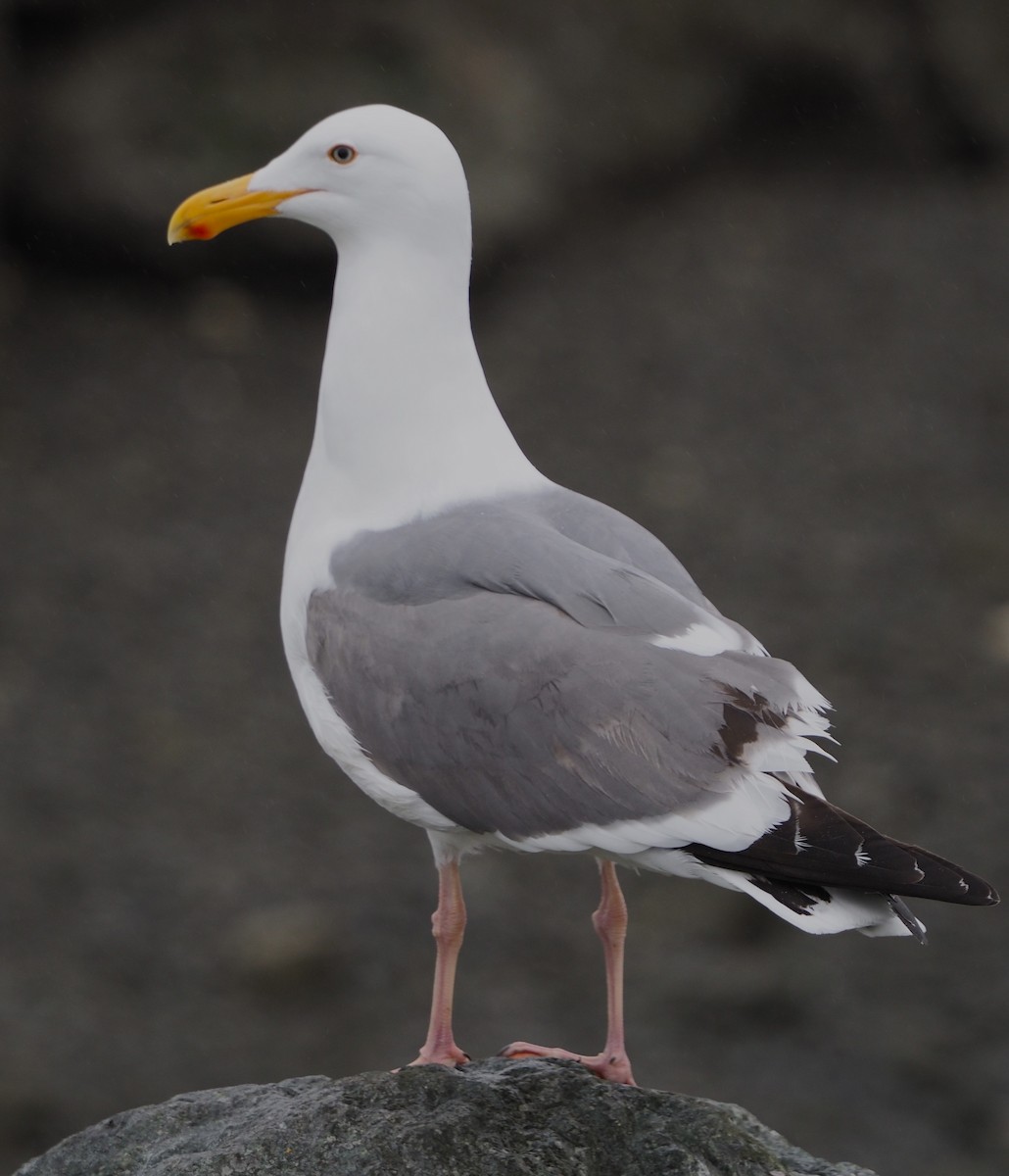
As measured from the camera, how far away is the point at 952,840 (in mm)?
6242

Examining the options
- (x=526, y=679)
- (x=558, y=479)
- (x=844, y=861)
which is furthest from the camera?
(x=558, y=479)

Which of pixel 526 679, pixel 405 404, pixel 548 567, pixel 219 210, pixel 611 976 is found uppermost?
pixel 219 210

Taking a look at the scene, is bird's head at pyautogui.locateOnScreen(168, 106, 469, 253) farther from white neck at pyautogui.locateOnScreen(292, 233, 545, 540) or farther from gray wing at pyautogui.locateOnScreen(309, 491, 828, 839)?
gray wing at pyautogui.locateOnScreen(309, 491, 828, 839)

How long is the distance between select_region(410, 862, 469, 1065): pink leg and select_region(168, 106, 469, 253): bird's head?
104 centimetres

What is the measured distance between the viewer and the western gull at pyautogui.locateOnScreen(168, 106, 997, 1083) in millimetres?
2469

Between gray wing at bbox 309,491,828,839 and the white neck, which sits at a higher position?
the white neck

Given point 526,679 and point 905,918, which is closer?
point 905,918

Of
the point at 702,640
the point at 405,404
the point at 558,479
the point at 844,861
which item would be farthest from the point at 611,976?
the point at 558,479

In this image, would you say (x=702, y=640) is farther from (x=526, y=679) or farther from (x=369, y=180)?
(x=369, y=180)

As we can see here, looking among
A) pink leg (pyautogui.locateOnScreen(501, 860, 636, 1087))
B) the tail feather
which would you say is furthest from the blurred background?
the tail feather

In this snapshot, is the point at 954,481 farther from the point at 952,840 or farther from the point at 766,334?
the point at 952,840

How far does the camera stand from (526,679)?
264 cm

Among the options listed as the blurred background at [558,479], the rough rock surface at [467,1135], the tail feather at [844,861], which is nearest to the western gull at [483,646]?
the tail feather at [844,861]

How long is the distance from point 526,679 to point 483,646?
0.09 m
